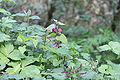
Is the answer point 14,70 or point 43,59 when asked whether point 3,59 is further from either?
point 43,59

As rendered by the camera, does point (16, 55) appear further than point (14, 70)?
Yes

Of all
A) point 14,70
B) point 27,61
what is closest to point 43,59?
point 27,61

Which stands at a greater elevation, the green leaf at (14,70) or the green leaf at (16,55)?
the green leaf at (16,55)

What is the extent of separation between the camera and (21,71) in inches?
43.7

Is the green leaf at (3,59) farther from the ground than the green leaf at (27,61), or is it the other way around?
the green leaf at (3,59)

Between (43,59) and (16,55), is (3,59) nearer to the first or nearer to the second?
(16,55)

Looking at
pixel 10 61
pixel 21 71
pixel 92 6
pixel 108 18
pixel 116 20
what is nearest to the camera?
pixel 21 71

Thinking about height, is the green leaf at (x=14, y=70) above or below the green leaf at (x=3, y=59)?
below

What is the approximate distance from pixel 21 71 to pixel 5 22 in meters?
0.37

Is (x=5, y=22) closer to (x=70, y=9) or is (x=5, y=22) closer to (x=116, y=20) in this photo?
(x=116, y=20)

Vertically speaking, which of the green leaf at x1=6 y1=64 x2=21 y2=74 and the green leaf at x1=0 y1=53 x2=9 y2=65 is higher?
the green leaf at x1=0 y1=53 x2=9 y2=65

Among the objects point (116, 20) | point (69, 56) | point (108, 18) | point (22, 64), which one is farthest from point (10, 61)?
point (108, 18)

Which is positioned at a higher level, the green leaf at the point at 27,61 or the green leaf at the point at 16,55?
the green leaf at the point at 16,55

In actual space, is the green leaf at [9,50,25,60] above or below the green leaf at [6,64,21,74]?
above
